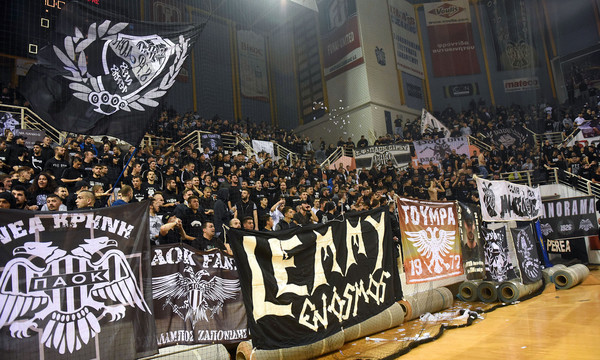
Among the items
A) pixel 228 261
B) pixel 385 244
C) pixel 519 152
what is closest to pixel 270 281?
pixel 228 261

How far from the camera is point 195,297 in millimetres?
5262

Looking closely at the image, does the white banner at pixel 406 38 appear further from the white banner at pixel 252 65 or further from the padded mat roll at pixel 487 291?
the padded mat roll at pixel 487 291

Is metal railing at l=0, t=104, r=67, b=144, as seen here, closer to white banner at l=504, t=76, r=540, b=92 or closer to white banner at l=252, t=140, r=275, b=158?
white banner at l=252, t=140, r=275, b=158

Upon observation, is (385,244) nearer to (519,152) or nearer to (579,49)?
(519,152)

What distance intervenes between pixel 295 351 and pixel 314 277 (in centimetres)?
90

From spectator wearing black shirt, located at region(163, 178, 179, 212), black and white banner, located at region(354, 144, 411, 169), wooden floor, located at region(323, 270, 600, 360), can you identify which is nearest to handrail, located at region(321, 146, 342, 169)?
black and white banner, located at region(354, 144, 411, 169)

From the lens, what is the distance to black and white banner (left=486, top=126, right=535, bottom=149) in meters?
22.9

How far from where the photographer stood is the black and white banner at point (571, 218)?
1213 centimetres

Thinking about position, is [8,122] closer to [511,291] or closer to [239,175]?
[239,175]

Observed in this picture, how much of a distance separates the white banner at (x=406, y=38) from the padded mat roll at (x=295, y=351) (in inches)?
904

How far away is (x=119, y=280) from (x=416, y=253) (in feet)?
15.3

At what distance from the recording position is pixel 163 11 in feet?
68.3

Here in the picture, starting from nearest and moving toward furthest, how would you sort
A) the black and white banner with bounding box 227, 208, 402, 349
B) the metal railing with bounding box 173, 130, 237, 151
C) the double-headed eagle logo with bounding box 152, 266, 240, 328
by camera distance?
the black and white banner with bounding box 227, 208, 402, 349
the double-headed eagle logo with bounding box 152, 266, 240, 328
the metal railing with bounding box 173, 130, 237, 151

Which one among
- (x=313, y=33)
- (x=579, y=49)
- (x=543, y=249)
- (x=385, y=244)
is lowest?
(x=543, y=249)
